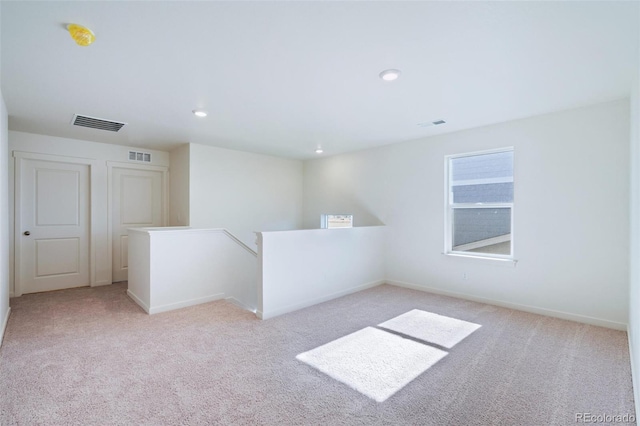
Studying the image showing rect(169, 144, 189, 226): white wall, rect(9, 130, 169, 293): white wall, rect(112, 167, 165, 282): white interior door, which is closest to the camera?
rect(9, 130, 169, 293): white wall

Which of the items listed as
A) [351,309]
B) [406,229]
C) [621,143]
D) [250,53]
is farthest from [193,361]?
[621,143]

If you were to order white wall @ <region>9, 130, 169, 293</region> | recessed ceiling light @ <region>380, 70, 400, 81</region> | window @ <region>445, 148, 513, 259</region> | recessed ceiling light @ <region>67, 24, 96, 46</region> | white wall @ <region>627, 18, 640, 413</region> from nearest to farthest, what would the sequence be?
1. recessed ceiling light @ <region>67, 24, 96, 46</region>
2. white wall @ <region>627, 18, 640, 413</region>
3. recessed ceiling light @ <region>380, 70, 400, 81</region>
4. window @ <region>445, 148, 513, 259</region>
5. white wall @ <region>9, 130, 169, 293</region>

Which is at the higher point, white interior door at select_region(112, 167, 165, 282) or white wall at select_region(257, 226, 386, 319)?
white interior door at select_region(112, 167, 165, 282)

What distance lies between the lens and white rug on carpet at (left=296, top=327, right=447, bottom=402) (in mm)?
2271

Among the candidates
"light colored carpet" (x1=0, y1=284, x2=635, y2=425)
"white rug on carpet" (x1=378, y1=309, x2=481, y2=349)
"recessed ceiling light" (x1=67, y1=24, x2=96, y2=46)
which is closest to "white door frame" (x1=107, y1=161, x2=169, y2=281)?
"light colored carpet" (x1=0, y1=284, x2=635, y2=425)

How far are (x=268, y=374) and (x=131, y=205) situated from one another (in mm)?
4656

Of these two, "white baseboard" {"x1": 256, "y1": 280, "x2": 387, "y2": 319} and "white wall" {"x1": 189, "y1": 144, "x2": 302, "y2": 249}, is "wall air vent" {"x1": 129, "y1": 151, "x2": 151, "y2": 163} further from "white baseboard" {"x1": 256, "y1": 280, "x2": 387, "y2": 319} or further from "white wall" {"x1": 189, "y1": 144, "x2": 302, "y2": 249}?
"white baseboard" {"x1": 256, "y1": 280, "x2": 387, "y2": 319}

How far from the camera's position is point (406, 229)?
5098 mm

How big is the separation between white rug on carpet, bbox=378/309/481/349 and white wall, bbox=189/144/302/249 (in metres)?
3.44

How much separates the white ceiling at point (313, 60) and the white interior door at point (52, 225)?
113 cm

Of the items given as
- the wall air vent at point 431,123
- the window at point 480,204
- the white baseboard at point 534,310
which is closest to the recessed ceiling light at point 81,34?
the wall air vent at point 431,123

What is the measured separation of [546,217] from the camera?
3.70m

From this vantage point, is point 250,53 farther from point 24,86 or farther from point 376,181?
point 376,181

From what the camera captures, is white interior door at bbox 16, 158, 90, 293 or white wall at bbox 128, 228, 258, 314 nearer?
white wall at bbox 128, 228, 258, 314
